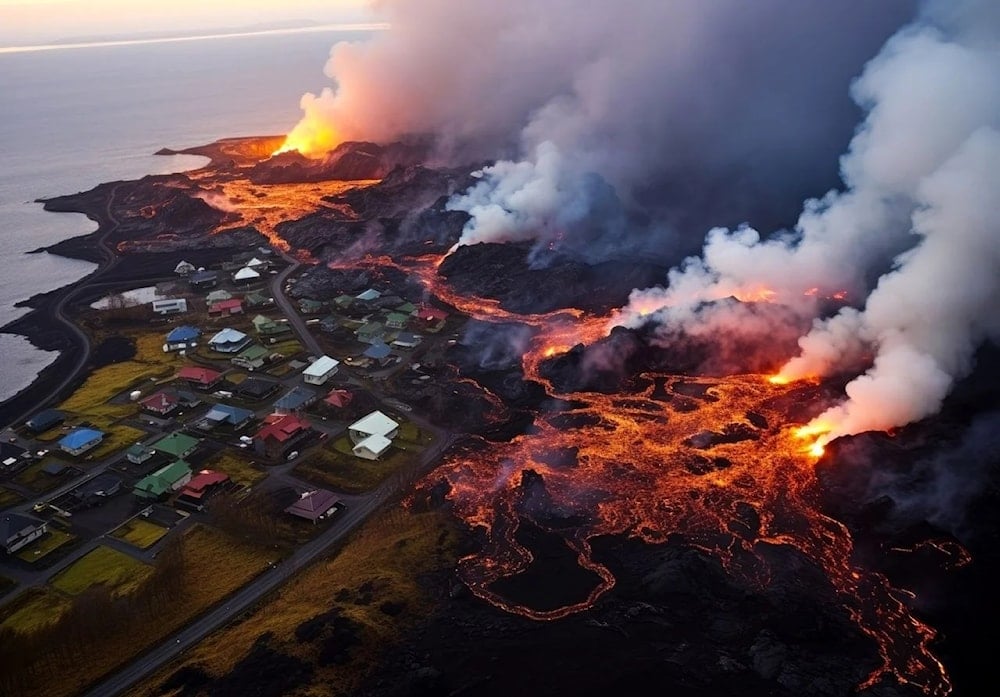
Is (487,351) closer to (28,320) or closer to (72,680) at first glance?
(72,680)

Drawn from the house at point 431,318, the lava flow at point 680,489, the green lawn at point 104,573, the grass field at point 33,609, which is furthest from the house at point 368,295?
the grass field at point 33,609

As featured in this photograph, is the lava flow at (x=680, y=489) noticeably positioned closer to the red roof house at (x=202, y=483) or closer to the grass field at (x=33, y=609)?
the red roof house at (x=202, y=483)

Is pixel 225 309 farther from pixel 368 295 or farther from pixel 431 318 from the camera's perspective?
pixel 431 318

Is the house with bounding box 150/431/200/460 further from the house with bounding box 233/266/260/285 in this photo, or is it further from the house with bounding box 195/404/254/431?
the house with bounding box 233/266/260/285

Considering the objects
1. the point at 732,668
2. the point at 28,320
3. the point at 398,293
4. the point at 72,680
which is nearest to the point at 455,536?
the point at 732,668

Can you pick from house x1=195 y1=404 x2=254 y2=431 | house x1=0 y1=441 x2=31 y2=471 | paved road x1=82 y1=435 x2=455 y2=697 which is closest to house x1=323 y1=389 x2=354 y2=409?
house x1=195 y1=404 x2=254 y2=431

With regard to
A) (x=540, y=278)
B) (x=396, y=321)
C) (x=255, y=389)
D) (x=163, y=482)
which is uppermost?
(x=540, y=278)

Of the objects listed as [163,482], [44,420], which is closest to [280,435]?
[163,482]
